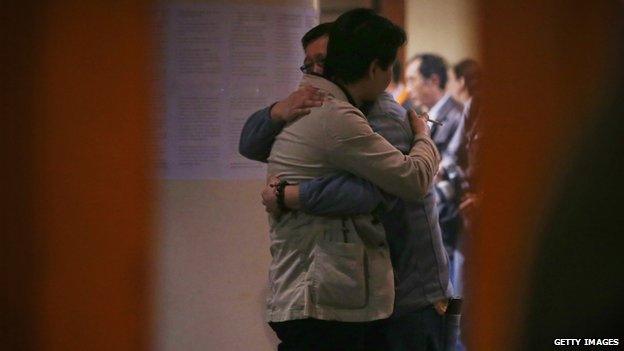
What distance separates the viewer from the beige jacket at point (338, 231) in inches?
87.1

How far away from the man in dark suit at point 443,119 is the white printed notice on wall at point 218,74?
0.55 m

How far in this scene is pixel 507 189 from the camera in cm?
350

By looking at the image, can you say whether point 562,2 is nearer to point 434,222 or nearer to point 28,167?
point 434,222

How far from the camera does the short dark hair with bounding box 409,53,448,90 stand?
137 inches

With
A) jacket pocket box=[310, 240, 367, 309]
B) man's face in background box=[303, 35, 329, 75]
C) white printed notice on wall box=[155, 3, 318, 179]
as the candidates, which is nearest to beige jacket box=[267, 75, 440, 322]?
jacket pocket box=[310, 240, 367, 309]

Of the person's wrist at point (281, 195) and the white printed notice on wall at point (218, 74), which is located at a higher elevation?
the white printed notice on wall at point (218, 74)

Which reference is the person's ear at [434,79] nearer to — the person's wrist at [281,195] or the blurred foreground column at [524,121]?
the blurred foreground column at [524,121]

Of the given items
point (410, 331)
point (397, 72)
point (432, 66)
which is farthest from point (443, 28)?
point (410, 331)

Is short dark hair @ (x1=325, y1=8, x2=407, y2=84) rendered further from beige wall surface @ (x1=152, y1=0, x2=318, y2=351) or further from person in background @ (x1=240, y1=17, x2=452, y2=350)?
beige wall surface @ (x1=152, y1=0, x2=318, y2=351)

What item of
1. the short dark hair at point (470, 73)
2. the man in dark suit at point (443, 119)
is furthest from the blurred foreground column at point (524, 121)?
the man in dark suit at point (443, 119)

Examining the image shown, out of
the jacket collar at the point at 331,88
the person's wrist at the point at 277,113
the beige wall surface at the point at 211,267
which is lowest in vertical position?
the beige wall surface at the point at 211,267

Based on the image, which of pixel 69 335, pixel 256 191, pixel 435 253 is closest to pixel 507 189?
pixel 256 191

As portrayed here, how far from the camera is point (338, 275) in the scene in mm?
2213

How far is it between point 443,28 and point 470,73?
8.6 inches
